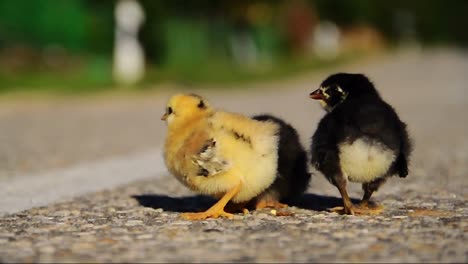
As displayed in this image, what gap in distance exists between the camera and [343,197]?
628cm

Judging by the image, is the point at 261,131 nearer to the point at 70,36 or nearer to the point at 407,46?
the point at 70,36

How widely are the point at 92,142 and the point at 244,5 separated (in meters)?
30.4

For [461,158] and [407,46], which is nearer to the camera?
[461,158]

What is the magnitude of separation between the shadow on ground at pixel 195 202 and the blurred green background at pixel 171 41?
15.3 m

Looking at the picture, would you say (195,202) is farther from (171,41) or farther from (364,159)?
(171,41)

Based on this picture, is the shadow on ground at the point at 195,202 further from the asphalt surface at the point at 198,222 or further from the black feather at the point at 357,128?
the black feather at the point at 357,128

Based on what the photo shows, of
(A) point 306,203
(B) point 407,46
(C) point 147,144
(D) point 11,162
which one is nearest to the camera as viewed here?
(A) point 306,203

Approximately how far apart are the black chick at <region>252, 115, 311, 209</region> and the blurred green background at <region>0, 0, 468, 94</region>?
16.4 metres

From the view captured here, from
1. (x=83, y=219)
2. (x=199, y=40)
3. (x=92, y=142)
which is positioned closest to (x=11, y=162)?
(x=92, y=142)

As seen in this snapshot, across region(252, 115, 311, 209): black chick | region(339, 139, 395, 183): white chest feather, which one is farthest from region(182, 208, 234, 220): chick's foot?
region(339, 139, 395, 183): white chest feather

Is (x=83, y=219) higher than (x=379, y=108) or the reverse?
the reverse

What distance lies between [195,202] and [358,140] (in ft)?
6.77

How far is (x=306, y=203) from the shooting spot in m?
7.36

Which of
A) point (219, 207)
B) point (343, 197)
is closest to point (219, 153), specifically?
point (219, 207)
